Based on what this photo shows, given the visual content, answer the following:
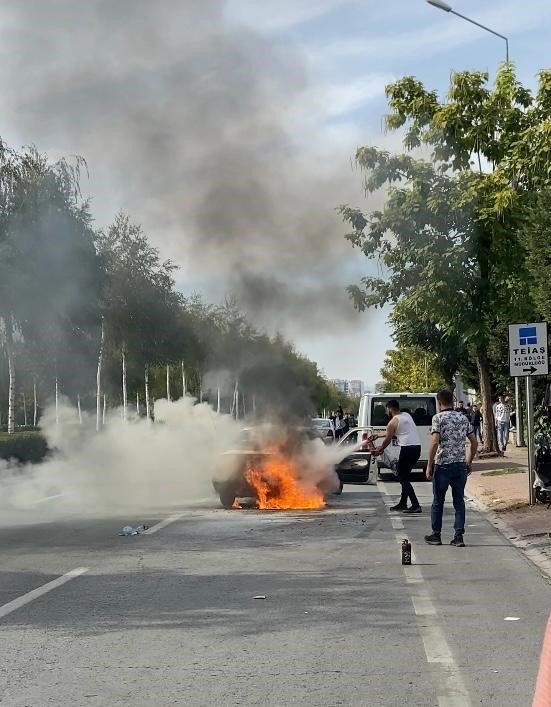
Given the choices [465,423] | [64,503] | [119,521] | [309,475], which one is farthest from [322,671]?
[64,503]

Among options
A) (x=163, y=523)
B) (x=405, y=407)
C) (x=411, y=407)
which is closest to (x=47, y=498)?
(x=163, y=523)

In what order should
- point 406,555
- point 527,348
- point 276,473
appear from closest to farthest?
point 406,555 → point 527,348 → point 276,473

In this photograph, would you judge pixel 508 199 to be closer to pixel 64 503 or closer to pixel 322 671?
pixel 64 503

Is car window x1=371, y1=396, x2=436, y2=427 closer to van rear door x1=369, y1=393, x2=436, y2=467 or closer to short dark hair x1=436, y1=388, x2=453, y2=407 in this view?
van rear door x1=369, y1=393, x2=436, y2=467

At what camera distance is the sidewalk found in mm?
12963

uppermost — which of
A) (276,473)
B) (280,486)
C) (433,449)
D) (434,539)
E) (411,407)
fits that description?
(411,407)

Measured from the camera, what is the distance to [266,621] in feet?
25.0

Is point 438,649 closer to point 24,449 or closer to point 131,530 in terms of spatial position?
point 131,530

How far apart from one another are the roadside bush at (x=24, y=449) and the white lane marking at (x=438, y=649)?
2006 cm

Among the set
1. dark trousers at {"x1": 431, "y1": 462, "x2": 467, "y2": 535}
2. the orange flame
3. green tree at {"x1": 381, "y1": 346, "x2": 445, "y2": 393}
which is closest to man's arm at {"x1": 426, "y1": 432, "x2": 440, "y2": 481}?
dark trousers at {"x1": 431, "y1": 462, "x2": 467, "y2": 535}

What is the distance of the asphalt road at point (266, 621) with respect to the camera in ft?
18.7

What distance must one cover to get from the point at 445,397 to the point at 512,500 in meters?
5.79

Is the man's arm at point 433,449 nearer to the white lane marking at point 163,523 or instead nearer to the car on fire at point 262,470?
the white lane marking at point 163,523

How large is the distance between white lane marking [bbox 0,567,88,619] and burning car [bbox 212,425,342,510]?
7.12 metres
